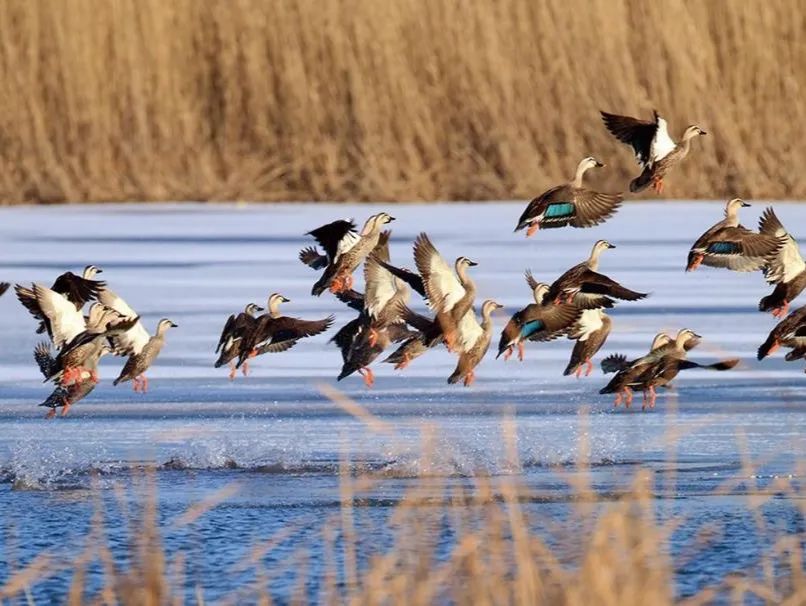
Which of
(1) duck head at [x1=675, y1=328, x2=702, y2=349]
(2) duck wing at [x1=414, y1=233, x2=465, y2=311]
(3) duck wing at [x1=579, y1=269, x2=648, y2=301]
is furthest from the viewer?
(1) duck head at [x1=675, y1=328, x2=702, y2=349]

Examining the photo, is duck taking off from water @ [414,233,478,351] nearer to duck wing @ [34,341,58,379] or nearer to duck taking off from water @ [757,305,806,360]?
duck taking off from water @ [757,305,806,360]

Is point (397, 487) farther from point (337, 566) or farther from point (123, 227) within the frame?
point (123, 227)

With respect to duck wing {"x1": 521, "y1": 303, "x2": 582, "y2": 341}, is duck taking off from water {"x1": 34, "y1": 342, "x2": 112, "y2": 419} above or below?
below

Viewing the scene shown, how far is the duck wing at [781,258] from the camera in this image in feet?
24.8

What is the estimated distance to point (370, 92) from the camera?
14.2 meters

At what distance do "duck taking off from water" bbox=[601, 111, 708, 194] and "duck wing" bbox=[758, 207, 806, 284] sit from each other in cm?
43

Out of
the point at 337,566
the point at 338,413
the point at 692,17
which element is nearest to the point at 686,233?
the point at 692,17

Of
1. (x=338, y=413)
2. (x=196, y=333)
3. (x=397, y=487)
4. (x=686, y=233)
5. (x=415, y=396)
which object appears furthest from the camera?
(x=686, y=233)

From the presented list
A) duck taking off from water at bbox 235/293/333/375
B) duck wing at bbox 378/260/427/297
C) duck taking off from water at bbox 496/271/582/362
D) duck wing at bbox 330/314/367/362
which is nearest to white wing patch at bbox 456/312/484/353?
duck taking off from water at bbox 496/271/582/362

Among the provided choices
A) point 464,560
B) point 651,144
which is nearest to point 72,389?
point 651,144

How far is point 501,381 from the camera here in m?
7.84

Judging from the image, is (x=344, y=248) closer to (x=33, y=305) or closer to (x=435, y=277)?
(x=435, y=277)

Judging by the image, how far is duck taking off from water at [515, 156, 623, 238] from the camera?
7.21 meters

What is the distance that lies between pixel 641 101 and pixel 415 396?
695 cm
